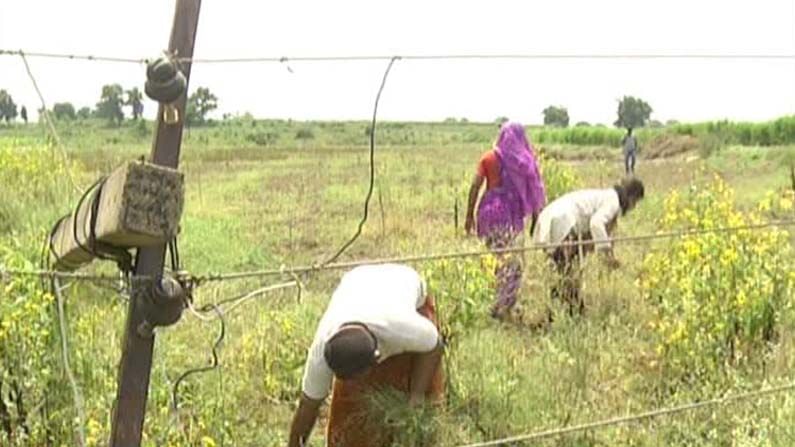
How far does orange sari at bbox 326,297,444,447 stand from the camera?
2986 millimetres

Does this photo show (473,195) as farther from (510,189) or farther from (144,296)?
(144,296)

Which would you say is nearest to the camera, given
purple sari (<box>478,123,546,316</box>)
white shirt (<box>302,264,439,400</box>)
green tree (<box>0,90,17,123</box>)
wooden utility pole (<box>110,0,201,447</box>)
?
wooden utility pole (<box>110,0,201,447</box>)

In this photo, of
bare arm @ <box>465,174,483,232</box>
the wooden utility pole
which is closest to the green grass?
bare arm @ <box>465,174,483,232</box>

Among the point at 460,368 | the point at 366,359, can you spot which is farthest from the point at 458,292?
the point at 366,359

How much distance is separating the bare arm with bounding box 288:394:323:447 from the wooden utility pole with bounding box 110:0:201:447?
3.40ft

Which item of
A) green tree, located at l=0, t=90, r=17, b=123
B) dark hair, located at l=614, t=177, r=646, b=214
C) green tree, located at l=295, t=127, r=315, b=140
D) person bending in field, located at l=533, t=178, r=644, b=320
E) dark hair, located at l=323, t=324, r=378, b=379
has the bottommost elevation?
dark hair, located at l=323, t=324, r=378, b=379

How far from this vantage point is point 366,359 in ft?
9.08

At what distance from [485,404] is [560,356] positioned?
2.11 feet

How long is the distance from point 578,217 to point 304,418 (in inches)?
111

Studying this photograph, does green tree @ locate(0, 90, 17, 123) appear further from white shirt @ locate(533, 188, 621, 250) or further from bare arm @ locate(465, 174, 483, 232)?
white shirt @ locate(533, 188, 621, 250)

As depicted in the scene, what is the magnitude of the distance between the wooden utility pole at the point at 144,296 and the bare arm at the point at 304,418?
40.9 inches

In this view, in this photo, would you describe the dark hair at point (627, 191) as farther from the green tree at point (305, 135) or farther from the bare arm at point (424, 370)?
the green tree at point (305, 135)

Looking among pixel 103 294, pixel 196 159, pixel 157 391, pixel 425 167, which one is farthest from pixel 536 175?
pixel 196 159

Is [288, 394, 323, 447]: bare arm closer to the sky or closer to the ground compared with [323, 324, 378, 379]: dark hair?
closer to the ground
